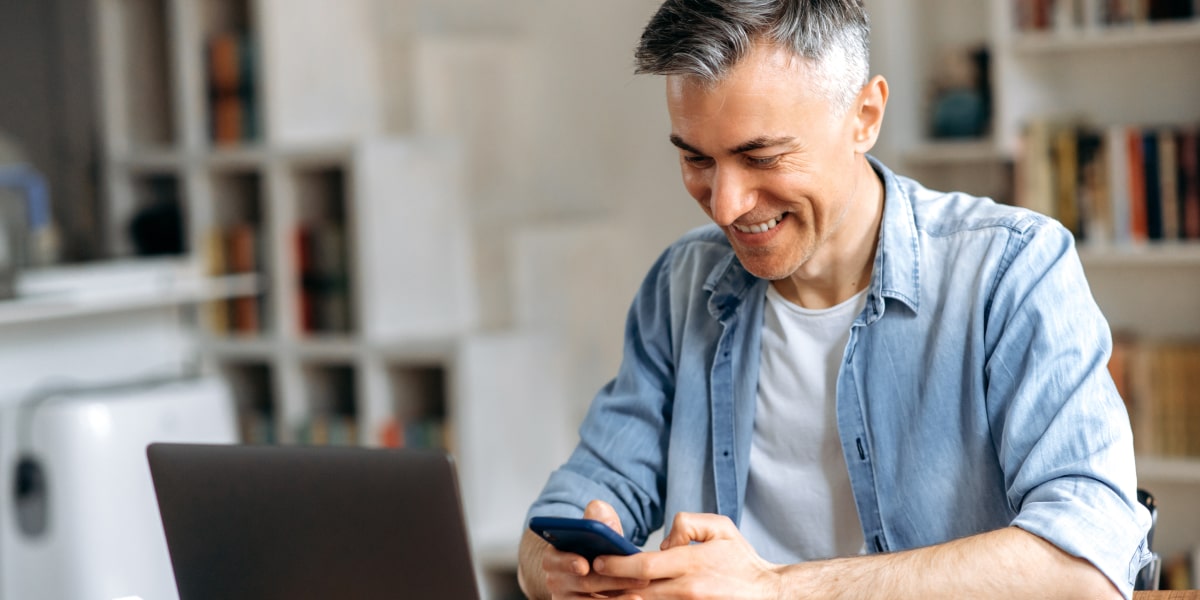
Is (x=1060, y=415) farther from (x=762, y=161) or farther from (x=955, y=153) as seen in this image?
(x=955, y=153)

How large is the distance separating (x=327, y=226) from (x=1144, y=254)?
6.59ft

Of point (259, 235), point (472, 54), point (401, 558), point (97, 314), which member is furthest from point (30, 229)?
point (401, 558)

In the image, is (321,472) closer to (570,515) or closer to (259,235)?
(570,515)

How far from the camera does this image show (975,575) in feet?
3.98

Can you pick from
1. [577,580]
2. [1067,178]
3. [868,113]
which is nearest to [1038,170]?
[1067,178]

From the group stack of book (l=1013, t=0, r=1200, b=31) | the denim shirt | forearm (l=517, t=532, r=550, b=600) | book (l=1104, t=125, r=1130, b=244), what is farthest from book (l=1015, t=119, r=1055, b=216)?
forearm (l=517, t=532, r=550, b=600)

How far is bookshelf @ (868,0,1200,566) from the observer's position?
289 centimetres

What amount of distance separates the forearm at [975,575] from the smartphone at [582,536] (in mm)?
172

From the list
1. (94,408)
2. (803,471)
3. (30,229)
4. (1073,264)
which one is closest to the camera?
(1073,264)

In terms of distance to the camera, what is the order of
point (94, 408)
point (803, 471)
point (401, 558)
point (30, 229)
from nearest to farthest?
point (401, 558) → point (803, 471) → point (94, 408) → point (30, 229)

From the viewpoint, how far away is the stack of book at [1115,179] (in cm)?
283

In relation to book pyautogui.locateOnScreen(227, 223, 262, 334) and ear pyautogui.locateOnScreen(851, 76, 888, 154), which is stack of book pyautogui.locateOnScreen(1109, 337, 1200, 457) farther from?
book pyautogui.locateOnScreen(227, 223, 262, 334)

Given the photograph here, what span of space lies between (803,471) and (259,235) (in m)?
2.54

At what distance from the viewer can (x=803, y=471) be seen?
4.96ft
